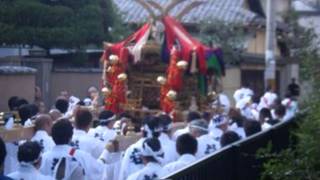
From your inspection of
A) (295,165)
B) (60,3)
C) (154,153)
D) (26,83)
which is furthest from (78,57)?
(295,165)

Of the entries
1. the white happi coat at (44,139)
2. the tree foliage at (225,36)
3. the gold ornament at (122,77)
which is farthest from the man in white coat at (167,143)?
the tree foliage at (225,36)

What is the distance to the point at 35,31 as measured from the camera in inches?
950

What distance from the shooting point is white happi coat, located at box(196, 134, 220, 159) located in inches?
363

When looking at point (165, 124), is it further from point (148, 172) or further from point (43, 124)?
point (148, 172)

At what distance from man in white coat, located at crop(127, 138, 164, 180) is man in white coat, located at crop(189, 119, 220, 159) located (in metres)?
1.06

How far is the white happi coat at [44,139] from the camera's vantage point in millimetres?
8609

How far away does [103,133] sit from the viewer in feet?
33.1

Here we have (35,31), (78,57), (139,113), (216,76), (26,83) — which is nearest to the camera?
(139,113)

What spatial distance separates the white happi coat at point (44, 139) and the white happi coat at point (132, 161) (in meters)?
0.81

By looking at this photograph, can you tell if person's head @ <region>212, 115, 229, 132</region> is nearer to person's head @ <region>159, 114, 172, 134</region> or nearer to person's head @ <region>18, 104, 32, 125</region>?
person's head @ <region>159, 114, 172, 134</region>

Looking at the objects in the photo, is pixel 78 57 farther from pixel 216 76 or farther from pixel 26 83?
pixel 216 76

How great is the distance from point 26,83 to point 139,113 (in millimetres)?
6404

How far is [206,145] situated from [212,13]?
2454cm

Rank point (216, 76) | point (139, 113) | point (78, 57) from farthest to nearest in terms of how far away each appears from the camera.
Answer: point (78, 57) → point (216, 76) → point (139, 113)
